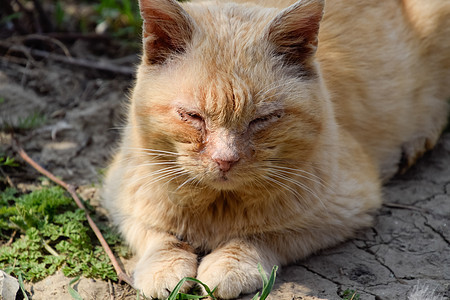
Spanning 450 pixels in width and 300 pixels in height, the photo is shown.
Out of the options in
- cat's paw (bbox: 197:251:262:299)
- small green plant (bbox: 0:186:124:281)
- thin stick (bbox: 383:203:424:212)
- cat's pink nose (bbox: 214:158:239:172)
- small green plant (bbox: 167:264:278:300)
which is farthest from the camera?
thin stick (bbox: 383:203:424:212)

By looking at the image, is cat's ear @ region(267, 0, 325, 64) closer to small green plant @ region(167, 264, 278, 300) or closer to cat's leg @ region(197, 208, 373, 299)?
cat's leg @ region(197, 208, 373, 299)

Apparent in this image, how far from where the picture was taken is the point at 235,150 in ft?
8.09

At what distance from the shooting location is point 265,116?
2.56m

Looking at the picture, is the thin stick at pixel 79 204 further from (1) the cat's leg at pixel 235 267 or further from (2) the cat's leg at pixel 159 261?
(1) the cat's leg at pixel 235 267

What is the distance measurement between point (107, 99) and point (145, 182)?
1.97 meters

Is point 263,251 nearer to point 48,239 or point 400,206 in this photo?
point 400,206

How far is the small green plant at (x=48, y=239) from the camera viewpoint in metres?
3.02

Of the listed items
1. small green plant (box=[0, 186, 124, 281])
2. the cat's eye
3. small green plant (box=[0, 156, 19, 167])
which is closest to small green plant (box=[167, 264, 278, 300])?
small green plant (box=[0, 186, 124, 281])

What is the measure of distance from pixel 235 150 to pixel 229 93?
27 cm

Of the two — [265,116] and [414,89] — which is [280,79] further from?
[414,89]

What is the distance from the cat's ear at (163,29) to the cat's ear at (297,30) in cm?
43

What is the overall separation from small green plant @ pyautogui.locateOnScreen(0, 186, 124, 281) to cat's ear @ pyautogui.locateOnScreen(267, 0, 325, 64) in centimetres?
155

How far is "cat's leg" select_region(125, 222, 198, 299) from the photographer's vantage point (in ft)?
8.97

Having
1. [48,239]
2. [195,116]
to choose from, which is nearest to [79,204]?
[48,239]
